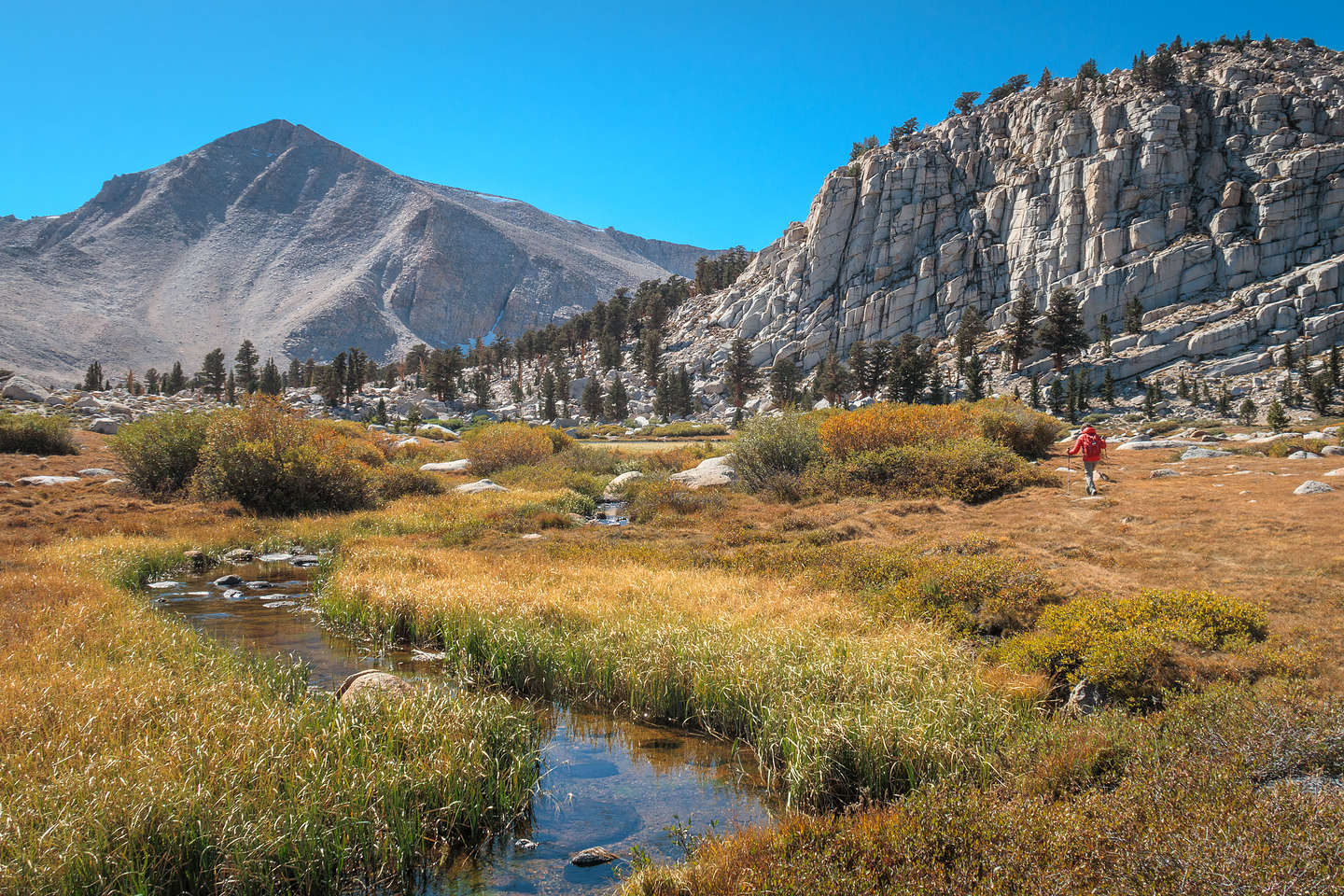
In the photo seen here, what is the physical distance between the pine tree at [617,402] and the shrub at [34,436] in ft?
233

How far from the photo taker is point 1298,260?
100 metres

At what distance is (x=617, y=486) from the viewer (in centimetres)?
3244

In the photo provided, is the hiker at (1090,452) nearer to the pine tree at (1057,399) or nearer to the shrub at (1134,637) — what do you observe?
the shrub at (1134,637)

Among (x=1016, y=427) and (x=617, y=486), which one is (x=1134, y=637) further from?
(x=1016, y=427)

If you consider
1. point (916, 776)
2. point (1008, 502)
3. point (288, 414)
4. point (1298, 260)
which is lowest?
point (916, 776)

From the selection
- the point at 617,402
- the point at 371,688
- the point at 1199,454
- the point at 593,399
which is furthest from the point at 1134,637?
the point at 593,399

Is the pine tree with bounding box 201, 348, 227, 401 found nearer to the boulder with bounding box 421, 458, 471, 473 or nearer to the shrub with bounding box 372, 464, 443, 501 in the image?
the boulder with bounding box 421, 458, 471, 473

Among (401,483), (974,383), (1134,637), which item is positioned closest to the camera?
(1134,637)

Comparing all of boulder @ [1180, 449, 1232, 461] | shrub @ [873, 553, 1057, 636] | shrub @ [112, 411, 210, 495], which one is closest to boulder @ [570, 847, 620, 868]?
shrub @ [873, 553, 1057, 636]

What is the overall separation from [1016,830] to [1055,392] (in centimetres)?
8684

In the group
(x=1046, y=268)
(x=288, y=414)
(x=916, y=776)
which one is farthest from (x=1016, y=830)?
(x=1046, y=268)

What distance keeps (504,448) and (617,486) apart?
32.0 feet

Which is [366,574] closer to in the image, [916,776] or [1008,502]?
[916,776]

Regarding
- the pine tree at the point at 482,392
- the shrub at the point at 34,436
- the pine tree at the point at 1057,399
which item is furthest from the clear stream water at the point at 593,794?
the pine tree at the point at 482,392
